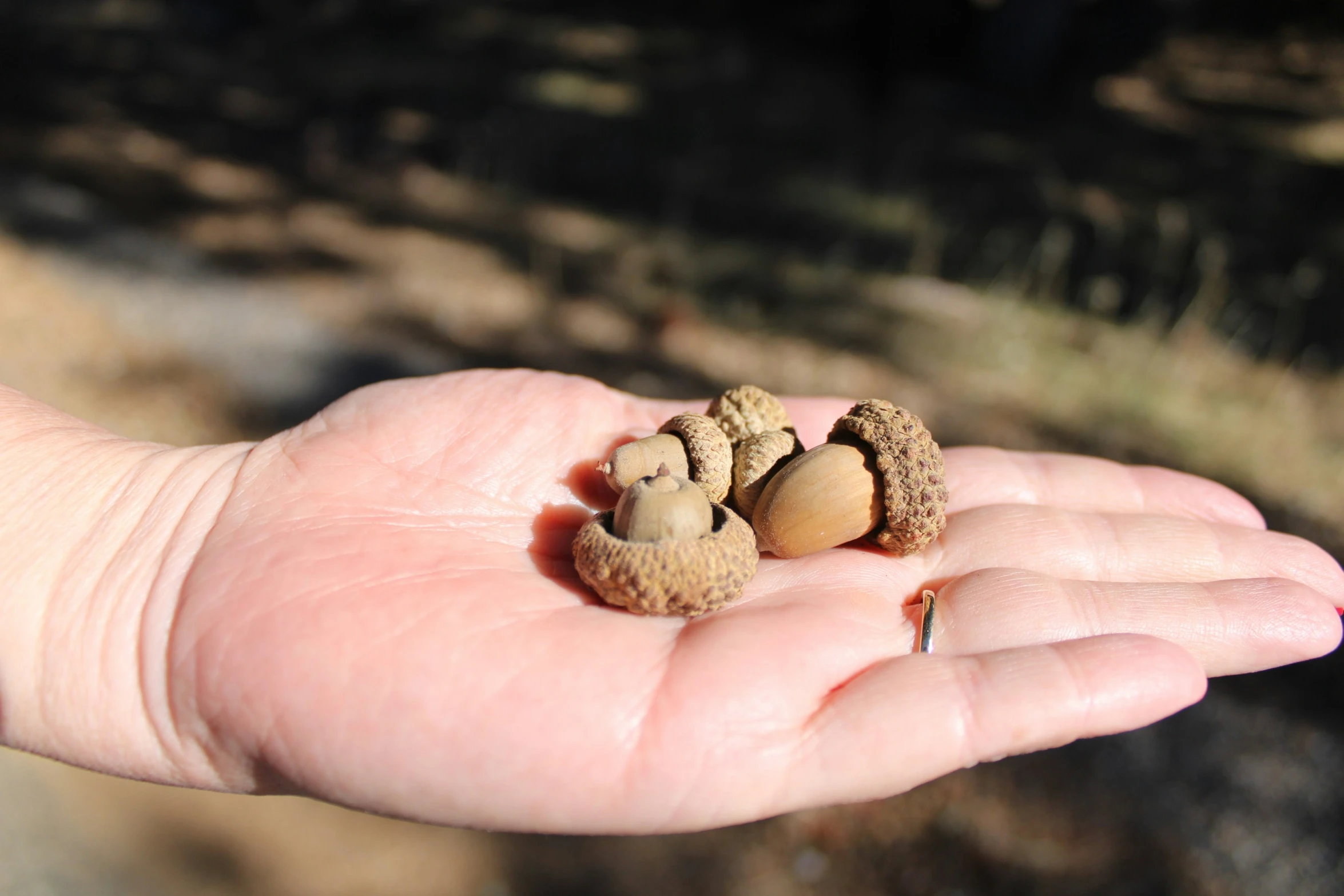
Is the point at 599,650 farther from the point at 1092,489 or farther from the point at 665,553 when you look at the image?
the point at 1092,489

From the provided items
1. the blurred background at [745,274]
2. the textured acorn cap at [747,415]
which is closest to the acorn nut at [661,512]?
the textured acorn cap at [747,415]

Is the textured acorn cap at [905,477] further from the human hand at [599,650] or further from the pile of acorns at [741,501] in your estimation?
the human hand at [599,650]

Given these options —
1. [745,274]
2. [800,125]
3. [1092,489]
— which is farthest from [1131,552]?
[800,125]

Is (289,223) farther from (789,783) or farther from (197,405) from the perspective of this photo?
(789,783)

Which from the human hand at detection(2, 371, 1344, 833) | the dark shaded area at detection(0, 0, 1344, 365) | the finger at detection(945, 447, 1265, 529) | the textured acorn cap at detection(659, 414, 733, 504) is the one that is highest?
the dark shaded area at detection(0, 0, 1344, 365)

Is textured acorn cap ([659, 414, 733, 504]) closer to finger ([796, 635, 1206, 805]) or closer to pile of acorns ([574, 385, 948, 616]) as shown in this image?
pile of acorns ([574, 385, 948, 616])

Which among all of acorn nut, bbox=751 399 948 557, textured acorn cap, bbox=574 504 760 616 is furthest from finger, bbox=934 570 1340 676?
textured acorn cap, bbox=574 504 760 616
